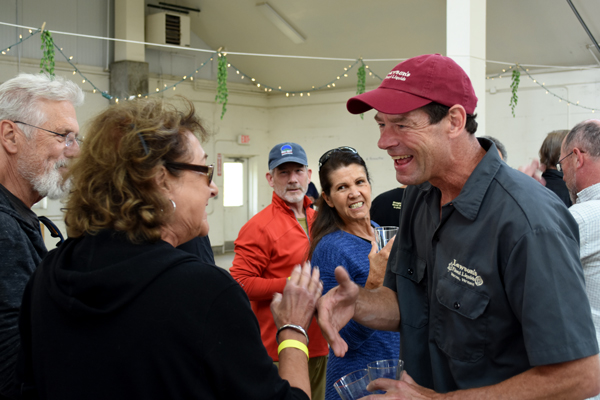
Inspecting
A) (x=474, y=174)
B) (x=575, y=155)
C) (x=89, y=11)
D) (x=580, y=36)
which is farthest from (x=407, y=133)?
(x=89, y=11)

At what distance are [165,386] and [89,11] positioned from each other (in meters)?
10.5

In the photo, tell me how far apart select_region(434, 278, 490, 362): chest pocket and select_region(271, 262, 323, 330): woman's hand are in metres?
0.37

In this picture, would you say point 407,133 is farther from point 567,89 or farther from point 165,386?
point 567,89

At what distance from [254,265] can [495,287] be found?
1896 mm

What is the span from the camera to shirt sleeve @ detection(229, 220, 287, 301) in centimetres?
295

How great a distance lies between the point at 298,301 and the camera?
147cm

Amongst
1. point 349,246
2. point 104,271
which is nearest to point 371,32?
point 349,246

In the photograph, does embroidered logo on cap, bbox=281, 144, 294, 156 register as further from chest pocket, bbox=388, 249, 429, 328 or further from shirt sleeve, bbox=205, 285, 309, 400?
shirt sleeve, bbox=205, 285, 309, 400

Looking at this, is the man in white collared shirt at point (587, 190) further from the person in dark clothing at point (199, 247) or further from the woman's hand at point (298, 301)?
the person in dark clothing at point (199, 247)

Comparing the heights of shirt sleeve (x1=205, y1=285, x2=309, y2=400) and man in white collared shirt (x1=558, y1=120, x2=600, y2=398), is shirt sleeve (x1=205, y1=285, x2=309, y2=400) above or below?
below

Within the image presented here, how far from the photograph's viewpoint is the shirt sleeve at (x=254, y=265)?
2.95 metres

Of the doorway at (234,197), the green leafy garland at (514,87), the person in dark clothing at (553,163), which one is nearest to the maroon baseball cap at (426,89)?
the person in dark clothing at (553,163)

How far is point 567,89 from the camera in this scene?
352 inches

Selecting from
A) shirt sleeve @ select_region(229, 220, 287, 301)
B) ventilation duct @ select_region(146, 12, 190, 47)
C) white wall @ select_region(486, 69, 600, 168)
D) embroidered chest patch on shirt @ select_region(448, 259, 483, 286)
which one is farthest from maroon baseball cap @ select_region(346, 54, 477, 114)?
ventilation duct @ select_region(146, 12, 190, 47)
